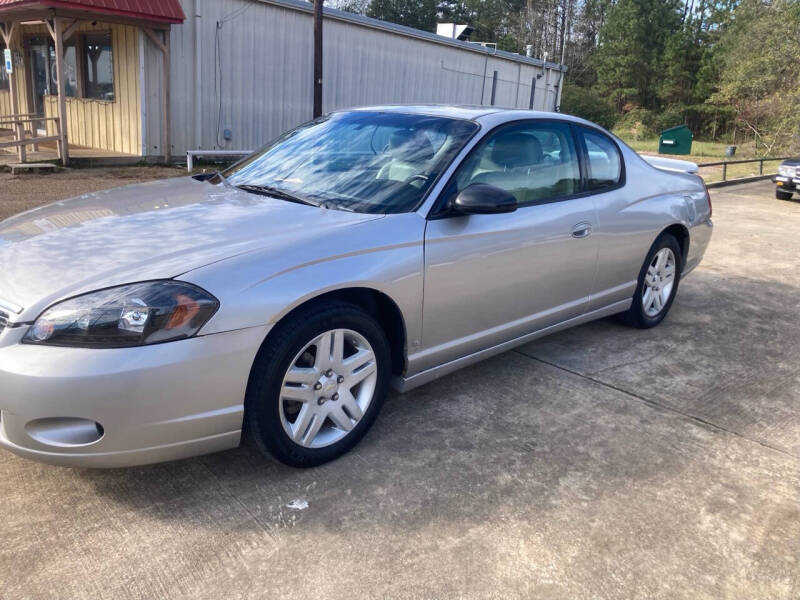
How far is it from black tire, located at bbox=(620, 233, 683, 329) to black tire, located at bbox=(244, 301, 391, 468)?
104 inches

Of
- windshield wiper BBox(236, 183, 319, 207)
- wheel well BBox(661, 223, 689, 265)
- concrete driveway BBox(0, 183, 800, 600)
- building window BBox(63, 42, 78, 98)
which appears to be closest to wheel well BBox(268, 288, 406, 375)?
concrete driveway BBox(0, 183, 800, 600)

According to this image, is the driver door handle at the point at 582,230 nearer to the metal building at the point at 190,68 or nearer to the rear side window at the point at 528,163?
the rear side window at the point at 528,163

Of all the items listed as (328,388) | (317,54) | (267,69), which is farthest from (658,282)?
(267,69)

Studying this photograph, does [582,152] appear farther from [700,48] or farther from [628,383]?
[700,48]

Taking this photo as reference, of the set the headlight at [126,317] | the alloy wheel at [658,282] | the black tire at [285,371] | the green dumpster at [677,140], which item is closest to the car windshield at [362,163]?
the black tire at [285,371]

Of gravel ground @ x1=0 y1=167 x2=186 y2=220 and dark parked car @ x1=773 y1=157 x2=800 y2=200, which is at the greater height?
dark parked car @ x1=773 y1=157 x2=800 y2=200

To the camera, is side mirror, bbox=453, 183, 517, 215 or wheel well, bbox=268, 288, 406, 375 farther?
side mirror, bbox=453, 183, 517, 215

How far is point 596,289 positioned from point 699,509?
1846 millimetres

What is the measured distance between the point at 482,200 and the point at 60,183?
9975 mm

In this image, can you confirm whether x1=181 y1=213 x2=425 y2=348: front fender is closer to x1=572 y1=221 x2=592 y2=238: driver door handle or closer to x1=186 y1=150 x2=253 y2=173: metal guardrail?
x1=572 y1=221 x2=592 y2=238: driver door handle

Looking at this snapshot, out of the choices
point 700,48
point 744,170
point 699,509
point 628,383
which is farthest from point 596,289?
point 700,48

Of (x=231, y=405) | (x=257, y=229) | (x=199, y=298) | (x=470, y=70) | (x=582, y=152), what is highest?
(x=470, y=70)

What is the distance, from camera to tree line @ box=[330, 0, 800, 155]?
4238 centimetres

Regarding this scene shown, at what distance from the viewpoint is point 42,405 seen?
7.84 ft
